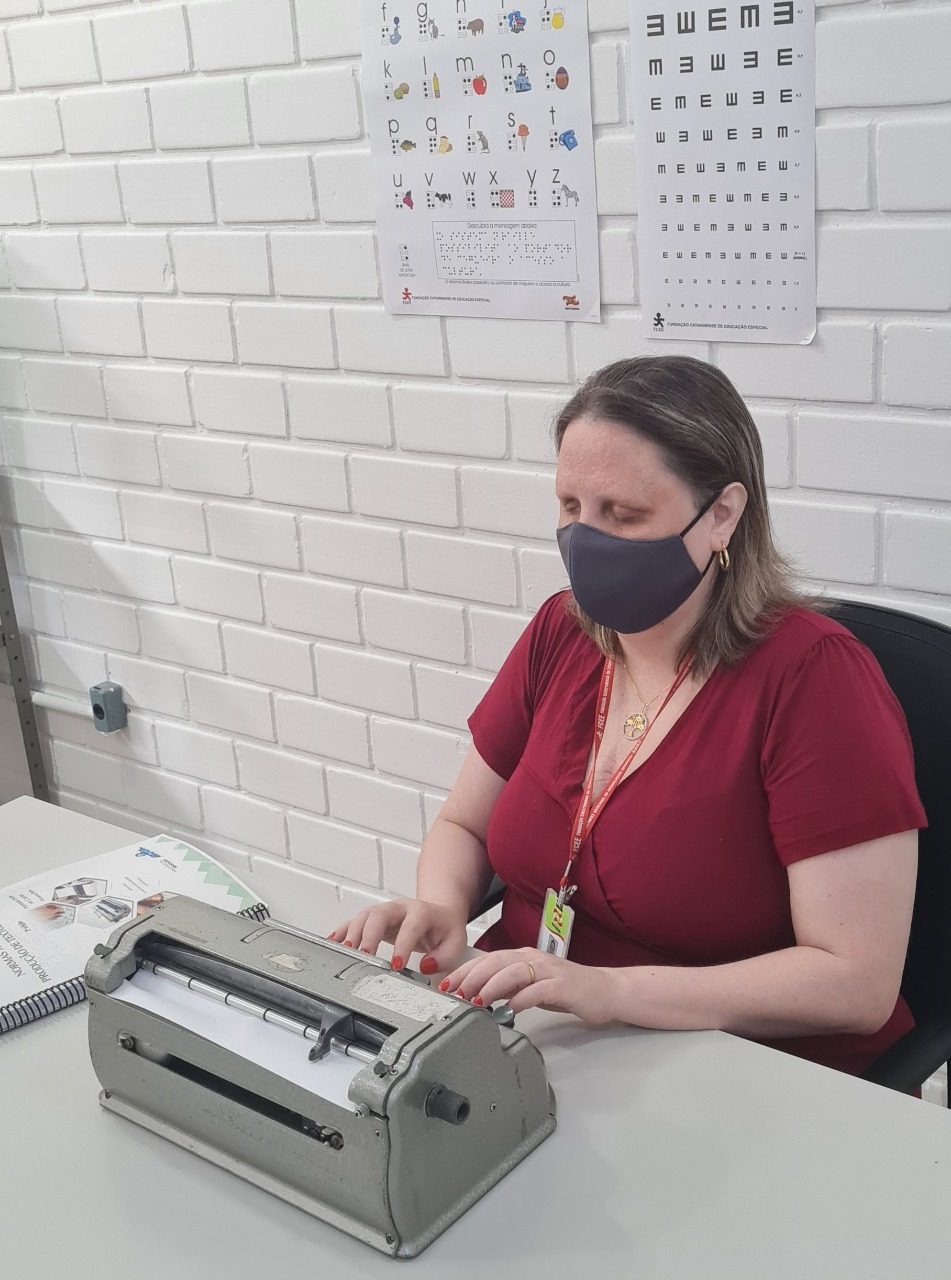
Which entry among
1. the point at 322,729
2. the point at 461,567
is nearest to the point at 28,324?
the point at 322,729

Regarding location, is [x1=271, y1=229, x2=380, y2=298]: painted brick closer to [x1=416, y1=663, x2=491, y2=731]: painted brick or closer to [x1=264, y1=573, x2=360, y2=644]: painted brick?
[x1=264, y1=573, x2=360, y2=644]: painted brick

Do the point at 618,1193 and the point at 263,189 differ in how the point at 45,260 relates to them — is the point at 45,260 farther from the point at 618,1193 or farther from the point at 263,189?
the point at 618,1193

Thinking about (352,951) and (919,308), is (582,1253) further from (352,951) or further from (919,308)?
(919,308)

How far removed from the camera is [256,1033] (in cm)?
107

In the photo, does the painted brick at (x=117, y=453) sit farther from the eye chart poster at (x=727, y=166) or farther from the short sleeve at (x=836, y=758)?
the short sleeve at (x=836, y=758)

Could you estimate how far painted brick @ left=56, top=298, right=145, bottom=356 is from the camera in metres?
2.67

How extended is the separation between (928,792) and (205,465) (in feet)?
5.54

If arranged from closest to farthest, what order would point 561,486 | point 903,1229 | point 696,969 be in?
point 903,1229, point 696,969, point 561,486

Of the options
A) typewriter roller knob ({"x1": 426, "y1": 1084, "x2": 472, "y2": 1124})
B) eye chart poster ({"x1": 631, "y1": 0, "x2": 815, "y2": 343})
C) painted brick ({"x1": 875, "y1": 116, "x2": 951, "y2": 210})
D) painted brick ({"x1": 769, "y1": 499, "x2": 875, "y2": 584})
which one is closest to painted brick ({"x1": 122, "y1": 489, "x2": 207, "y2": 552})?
eye chart poster ({"x1": 631, "y1": 0, "x2": 815, "y2": 343})

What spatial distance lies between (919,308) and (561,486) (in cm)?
59

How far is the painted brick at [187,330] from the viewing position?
2516 millimetres

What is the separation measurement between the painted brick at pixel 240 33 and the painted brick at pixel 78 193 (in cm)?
35

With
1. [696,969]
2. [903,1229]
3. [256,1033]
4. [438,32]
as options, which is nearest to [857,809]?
[696,969]

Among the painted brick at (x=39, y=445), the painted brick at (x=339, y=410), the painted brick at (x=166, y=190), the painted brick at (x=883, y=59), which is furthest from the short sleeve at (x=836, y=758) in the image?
the painted brick at (x=39, y=445)
